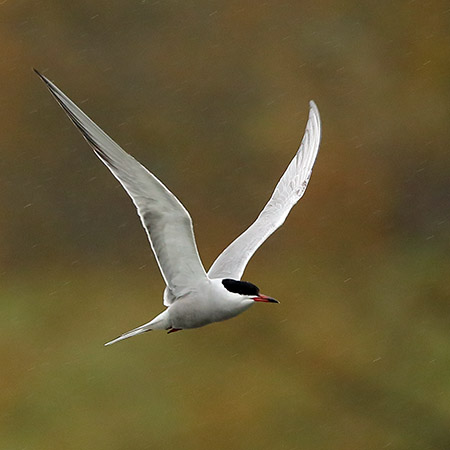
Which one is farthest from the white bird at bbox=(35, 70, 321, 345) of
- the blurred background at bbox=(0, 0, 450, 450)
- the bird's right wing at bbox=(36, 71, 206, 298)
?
the blurred background at bbox=(0, 0, 450, 450)

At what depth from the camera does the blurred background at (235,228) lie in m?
12.8

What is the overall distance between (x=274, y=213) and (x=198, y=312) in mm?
1099

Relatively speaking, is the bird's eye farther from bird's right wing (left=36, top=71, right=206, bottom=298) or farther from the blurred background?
the blurred background

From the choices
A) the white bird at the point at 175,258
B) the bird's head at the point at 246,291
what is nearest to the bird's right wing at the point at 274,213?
the white bird at the point at 175,258

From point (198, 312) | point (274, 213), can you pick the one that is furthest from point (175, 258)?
point (274, 213)

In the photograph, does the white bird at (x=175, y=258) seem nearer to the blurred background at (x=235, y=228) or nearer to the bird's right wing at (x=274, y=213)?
the bird's right wing at (x=274, y=213)

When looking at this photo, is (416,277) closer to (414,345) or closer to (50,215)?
(414,345)

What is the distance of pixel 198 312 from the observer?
15.4ft

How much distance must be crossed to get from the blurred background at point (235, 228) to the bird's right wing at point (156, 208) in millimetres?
7569

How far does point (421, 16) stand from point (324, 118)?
2.15 metres

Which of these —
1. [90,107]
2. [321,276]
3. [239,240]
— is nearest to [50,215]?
[90,107]

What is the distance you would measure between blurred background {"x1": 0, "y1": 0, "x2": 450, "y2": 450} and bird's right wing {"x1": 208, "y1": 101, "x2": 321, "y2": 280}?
676 cm

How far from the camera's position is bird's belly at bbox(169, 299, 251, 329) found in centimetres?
464

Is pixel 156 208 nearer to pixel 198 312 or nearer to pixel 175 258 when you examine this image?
pixel 175 258
